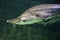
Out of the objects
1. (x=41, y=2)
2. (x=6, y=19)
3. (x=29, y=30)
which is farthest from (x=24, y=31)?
(x=41, y=2)

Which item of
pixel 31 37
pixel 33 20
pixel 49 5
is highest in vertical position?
pixel 49 5

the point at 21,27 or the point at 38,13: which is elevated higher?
the point at 38,13

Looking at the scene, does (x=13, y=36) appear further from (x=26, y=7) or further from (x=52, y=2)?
(x=52, y=2)
